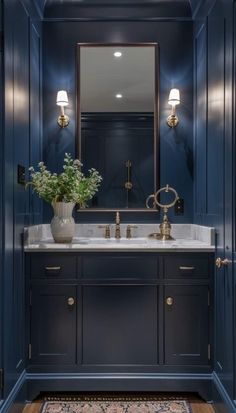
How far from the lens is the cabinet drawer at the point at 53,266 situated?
2.41 meters

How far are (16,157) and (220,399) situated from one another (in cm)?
174

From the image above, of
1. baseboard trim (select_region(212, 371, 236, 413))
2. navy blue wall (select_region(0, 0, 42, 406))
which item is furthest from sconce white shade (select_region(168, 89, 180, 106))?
baseboard trim (select_region(212, 371, 236, 413))

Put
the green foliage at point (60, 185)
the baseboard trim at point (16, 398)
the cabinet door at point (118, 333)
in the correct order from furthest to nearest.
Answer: the green foliage at point (60, 185) → the cabinet door at point (118, 333) → the baseboard trim at point (16, 398)

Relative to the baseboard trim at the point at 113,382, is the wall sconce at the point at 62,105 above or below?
above

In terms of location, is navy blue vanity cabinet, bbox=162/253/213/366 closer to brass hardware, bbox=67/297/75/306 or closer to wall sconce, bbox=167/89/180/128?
brass hardware, bbox=67/297/75/306

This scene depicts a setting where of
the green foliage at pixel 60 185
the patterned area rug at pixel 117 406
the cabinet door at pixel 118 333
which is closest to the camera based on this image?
the patterned area rug at pixel 117 406

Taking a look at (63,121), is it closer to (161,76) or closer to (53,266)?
(161,76)

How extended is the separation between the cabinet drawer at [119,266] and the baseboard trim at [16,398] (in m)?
0.70

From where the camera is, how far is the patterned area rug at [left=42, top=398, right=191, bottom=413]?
2.23 meters

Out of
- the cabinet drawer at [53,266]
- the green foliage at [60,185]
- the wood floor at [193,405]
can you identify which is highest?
the green foliage at [60,185]

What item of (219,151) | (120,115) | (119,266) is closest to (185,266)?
(119,266)

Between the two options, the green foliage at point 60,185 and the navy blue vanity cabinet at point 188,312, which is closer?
the navy blue vanity cabinet at point 188,312

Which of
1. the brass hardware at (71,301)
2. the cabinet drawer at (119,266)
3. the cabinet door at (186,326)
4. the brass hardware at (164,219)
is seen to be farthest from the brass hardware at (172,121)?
the brass hardware at (71,301)

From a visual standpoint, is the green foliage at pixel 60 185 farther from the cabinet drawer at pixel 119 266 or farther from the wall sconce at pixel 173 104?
the wall sconce at pixel 173 104
